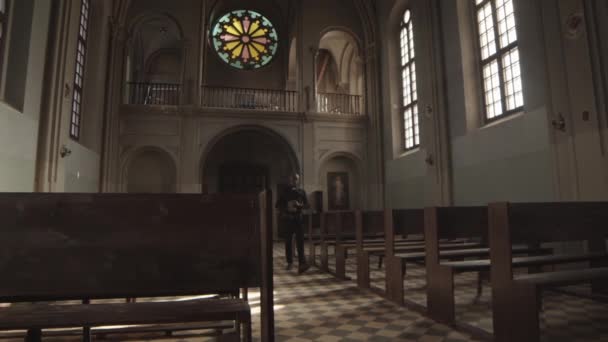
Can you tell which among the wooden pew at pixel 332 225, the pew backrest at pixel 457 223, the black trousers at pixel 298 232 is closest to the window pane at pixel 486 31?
the wooden pew at pixel 332 225

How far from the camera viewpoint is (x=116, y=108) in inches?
465

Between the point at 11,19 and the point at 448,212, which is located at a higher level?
the point at 11,19

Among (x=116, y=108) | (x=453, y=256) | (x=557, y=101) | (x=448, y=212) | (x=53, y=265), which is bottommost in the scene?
(x=453, y=256)

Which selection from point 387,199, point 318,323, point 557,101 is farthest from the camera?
point 387,199

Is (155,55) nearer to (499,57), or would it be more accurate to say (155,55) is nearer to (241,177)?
(241,177)

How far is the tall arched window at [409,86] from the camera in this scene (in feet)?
39.1

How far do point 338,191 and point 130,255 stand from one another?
12.4 meters

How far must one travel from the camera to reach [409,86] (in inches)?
483

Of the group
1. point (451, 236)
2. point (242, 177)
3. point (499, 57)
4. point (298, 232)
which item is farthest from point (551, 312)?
point (242, 177)

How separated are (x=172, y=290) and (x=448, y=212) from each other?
8.72 ft

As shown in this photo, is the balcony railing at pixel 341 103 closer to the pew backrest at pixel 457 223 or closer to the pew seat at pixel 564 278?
the pew backrest at pixel 457 223

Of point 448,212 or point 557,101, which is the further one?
point 557,101

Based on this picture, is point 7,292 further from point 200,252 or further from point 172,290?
point 200,252

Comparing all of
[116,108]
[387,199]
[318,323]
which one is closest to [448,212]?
[318,323]
